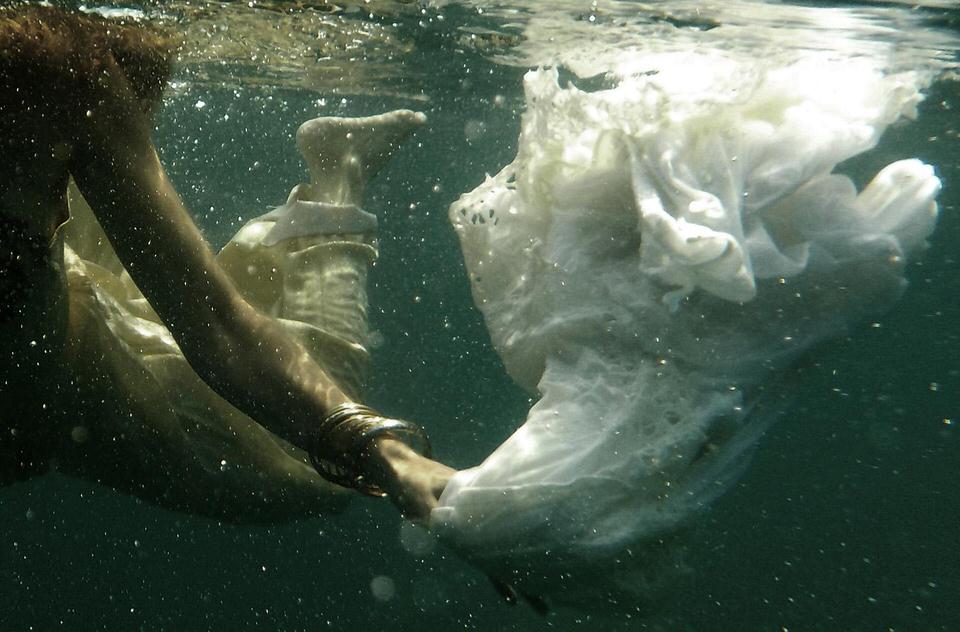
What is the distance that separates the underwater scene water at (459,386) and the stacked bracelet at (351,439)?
19.7 inches

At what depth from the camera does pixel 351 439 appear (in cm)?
265

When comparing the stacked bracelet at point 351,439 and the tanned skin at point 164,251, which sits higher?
the tanned skin at point 164,251

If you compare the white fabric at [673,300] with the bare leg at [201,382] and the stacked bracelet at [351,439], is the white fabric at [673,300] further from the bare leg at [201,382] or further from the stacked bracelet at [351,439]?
the bare leg at [201,382]

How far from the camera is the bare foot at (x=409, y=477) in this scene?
7.89 feet

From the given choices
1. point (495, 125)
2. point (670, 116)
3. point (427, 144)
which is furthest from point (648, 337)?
point (427, 144)

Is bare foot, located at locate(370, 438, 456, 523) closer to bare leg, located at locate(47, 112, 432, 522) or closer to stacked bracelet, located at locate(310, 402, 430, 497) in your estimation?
stacked bracelet, located at locate(310, 402, 430, 497)

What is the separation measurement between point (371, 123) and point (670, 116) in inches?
134

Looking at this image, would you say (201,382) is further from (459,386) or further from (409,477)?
(459,386)

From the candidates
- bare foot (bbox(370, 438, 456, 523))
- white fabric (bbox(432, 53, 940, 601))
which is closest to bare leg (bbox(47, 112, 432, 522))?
bare foot (bbox(370, 438, 456, 523))

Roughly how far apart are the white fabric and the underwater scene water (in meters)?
0.22

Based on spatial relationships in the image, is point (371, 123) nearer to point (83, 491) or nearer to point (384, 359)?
point (384, 359)

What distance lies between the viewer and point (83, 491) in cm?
2838

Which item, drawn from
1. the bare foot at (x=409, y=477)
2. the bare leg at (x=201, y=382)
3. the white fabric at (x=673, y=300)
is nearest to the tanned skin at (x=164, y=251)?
the bare foot at (x=409, y=477)

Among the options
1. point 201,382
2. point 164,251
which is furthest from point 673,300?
point 201,382
